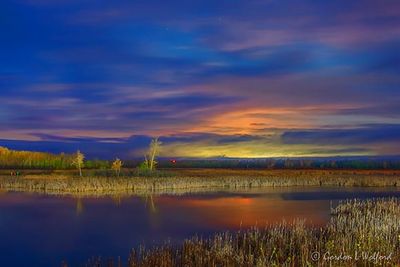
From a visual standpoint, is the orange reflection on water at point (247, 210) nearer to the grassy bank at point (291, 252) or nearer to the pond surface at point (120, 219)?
the pond surface at point (120, 219)

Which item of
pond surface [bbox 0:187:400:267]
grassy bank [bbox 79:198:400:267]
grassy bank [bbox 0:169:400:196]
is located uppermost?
grassy bank [bbox 0:169:400:196]

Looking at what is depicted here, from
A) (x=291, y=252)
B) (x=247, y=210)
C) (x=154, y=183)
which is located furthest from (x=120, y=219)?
(x=154, y=183)

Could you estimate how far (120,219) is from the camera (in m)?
26.3

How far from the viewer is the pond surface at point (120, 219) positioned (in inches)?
738

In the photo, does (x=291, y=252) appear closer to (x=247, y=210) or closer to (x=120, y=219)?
(x=120, y=219)

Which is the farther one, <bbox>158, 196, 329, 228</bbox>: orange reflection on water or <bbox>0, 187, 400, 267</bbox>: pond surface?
<bbox>158, 196, 329, 228</bbox>: orange reflection on water

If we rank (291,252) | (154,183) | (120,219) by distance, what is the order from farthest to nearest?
(154,183) → (120,219) → (291,252)

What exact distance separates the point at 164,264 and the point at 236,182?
121 feet

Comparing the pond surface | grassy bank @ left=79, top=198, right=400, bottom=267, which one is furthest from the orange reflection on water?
grassy bank @ left=79, top=198, right=400, bottom=267

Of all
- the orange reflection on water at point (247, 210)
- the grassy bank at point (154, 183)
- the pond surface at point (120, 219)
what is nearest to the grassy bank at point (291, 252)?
the pond surface at point (120, 219)

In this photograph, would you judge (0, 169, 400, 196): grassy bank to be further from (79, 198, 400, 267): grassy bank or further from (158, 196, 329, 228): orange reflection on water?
(79, 198, 400, 267): grassy bank

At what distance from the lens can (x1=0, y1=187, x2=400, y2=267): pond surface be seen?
18.8 metres

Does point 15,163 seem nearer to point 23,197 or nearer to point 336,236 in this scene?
point 23,197

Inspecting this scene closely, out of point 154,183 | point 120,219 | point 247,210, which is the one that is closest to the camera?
point 120,219
